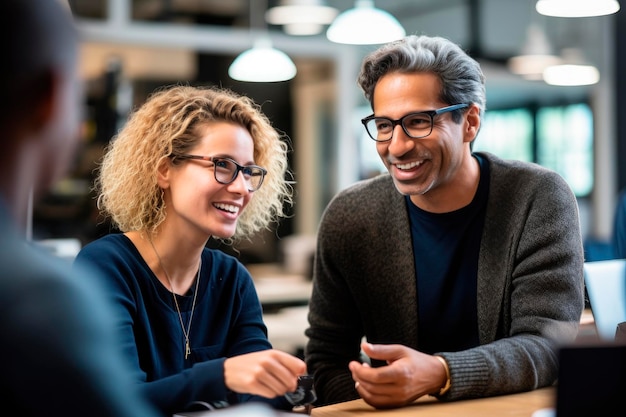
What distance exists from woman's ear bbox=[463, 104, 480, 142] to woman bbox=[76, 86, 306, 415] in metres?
0.57

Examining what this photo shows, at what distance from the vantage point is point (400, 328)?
8.09 ft

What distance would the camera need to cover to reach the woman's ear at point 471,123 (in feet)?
8.28

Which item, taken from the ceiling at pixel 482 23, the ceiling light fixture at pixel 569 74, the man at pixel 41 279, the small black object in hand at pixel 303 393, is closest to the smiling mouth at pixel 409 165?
the small black object in hand at pixel 303 393

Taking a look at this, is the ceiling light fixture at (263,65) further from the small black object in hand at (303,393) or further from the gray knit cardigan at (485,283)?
the small black object in hand at (303,393)

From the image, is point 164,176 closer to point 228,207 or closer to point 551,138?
point 228,207

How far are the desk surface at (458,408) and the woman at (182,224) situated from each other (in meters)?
0.22

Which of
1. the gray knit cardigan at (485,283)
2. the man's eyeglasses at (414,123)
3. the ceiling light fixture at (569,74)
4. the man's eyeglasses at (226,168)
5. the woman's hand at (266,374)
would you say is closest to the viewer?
the woman's hand at (266,374)

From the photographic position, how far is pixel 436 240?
2.47 metres

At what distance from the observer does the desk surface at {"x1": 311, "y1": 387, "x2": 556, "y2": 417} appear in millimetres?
1834

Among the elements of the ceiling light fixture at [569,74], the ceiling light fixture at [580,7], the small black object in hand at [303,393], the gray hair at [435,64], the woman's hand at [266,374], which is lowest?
the small black object in hand at [303,393]

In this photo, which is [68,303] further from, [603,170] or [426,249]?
[603,170]

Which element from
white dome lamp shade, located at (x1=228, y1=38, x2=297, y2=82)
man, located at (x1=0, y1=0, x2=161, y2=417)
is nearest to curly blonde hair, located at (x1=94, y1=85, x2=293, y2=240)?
man, located at (x1=0, y1=0, x2=161, y2=417)

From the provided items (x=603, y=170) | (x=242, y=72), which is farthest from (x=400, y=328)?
(x=603, y=170)

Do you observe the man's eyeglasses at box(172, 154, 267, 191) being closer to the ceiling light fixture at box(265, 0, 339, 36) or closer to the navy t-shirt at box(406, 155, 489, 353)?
the navy t-shirt at box(406, 155, 489, 353)
